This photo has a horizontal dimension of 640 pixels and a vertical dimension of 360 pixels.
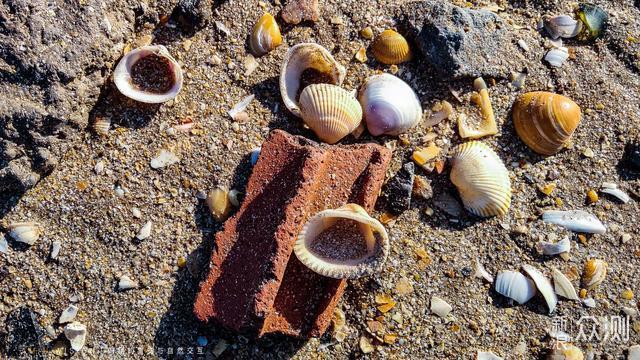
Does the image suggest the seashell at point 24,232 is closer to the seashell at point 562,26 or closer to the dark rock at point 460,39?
the dark rock at point 460,39

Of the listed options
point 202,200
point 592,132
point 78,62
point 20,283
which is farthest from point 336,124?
point 20,283

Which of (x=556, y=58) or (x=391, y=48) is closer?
(x=391, y=48)

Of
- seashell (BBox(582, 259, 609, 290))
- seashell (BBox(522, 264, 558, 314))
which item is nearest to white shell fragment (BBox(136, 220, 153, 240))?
seashell (BBox(522, 264, 558, 314))

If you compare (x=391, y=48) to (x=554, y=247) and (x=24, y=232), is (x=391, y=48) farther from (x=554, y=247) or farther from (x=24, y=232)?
(x=24, y=232)

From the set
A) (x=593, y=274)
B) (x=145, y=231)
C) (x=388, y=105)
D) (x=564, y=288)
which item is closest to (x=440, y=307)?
(x=564, y=288)

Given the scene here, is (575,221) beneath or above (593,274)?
above
